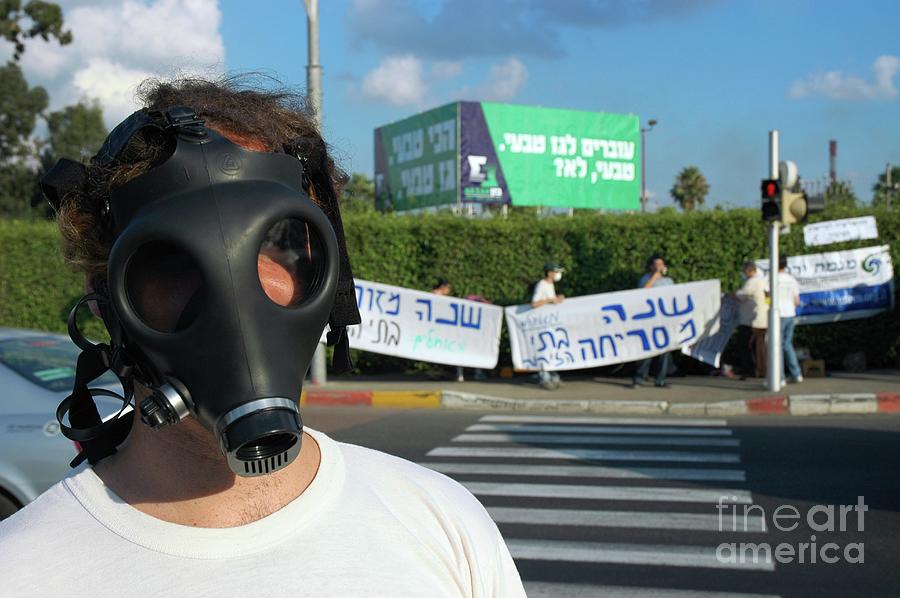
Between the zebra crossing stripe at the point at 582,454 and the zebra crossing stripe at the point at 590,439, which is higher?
the zebra crossing stripe at the point at 590,439

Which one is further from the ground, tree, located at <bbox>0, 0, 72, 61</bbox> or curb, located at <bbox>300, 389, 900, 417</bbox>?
tree, located at <bbox>0, 0, 72, 61</bbox>

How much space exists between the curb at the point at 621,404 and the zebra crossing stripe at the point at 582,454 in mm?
3134

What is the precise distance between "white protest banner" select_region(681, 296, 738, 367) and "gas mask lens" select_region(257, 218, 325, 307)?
13.4m

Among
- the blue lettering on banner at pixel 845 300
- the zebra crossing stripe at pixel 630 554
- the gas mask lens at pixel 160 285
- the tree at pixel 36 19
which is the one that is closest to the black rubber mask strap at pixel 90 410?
the gas mask lens at pixel 160 285

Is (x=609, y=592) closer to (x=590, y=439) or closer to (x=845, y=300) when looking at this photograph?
(x=590, y=439)

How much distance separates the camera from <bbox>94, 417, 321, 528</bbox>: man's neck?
1.34 m

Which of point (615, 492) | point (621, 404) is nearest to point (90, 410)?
point (615, 492)

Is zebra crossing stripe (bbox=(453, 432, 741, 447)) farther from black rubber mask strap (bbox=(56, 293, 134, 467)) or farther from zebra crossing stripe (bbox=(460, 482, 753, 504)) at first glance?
black rubber mask strap (bbox=(56, 293, 134, 467))

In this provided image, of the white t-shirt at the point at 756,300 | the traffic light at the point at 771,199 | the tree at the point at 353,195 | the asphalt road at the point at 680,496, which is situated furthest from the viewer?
the white t-shirt at the point at 756,300

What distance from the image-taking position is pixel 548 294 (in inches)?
559

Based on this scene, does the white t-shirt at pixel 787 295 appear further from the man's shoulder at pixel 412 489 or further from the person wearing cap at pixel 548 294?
the man's shoulder at pixel 412 489

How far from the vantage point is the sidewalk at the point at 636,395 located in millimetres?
11711

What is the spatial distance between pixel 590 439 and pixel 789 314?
5050 millimetres

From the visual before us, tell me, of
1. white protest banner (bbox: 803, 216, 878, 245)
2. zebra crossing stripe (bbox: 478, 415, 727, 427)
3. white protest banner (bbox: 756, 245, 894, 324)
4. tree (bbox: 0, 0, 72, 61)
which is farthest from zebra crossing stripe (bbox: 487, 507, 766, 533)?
tree (bbox: 0, 0, 72, 61)
